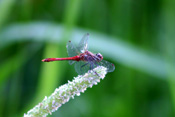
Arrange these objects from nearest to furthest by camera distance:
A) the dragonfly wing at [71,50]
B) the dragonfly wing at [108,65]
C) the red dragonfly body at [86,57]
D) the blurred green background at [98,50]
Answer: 1. the dragonfly wing at [108,65]
2. the red dragonfly body at [86,57]
3. the dragonfly wing at [71,50]
4. the blurred green background at [98,50]

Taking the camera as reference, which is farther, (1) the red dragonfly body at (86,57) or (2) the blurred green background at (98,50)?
(2) the blurred green background at (98,50)

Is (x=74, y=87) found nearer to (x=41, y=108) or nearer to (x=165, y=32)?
(x=41, y=108)

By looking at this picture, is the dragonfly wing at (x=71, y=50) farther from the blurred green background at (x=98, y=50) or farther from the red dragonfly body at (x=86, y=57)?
the blurred green background at (x=98, y=50)

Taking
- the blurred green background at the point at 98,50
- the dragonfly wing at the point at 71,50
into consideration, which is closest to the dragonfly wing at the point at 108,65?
the dragonfly wing at the point at 71,50

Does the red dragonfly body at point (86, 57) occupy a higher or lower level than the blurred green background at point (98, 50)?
higher

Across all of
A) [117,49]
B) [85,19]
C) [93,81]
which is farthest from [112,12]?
[93,81]

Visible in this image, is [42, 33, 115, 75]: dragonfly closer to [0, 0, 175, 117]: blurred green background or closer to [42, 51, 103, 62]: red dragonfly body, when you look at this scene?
[42, 51, 103, 62]: red dragonfly body

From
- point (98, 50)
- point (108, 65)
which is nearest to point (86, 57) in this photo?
point (108, 65)

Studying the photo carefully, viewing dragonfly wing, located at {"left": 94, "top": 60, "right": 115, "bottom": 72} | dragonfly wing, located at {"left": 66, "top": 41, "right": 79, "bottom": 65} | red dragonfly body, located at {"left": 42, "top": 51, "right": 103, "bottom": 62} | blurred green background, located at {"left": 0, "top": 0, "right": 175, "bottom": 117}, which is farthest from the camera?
blurred green background, located at {"left": 0, "top": 0, "right": 175, "bottom": 117}

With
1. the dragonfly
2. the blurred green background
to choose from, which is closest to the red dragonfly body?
the dragonfly
